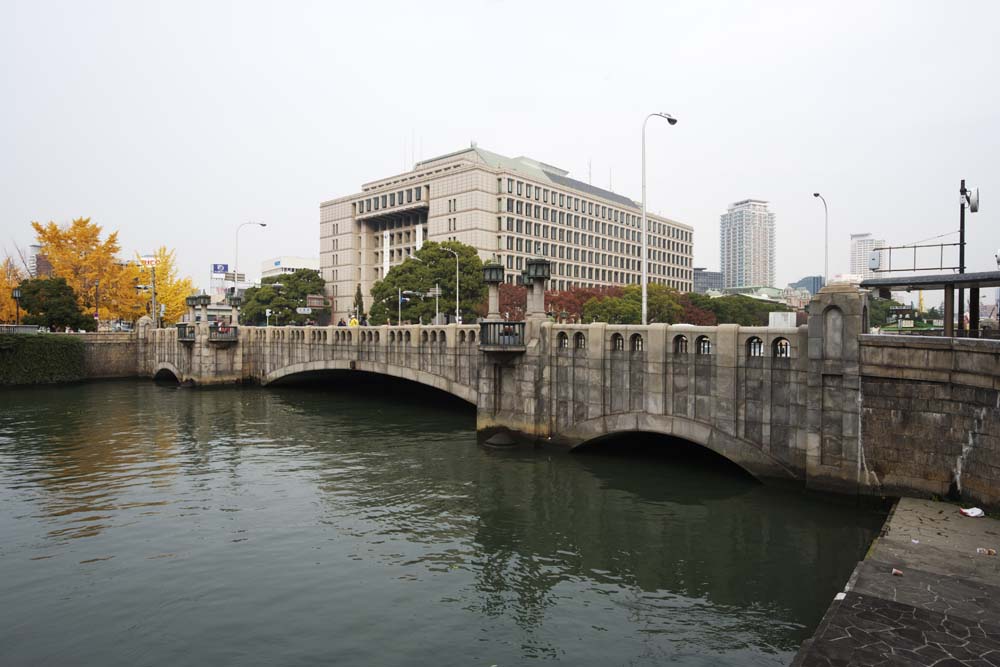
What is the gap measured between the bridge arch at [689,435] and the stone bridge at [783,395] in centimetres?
4

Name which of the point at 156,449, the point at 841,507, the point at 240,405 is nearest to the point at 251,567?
the point at 841,507

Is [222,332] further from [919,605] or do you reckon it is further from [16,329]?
[919,605]

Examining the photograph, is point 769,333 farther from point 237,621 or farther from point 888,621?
point 237,621

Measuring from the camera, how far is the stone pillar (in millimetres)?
17125

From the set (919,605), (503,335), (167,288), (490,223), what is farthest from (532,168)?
(919,605)

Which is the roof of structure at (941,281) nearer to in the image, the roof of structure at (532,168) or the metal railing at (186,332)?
the metal railing at (186,332)

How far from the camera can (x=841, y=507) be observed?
671 inches

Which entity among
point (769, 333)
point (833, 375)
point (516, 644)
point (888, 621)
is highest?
point (769, 333)

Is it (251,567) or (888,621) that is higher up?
(888,621)

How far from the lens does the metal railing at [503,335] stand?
26.1 m

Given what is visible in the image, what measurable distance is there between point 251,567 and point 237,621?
2.81 metres

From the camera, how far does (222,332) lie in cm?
5438

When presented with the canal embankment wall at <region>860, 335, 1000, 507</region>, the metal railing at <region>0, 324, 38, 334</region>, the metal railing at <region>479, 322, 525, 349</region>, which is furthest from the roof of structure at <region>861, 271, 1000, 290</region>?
the metal railing at <region>0, 324, 38, 334</region>

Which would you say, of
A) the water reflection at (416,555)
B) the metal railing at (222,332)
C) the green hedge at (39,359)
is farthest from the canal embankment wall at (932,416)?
the green hedge at (39,359)
